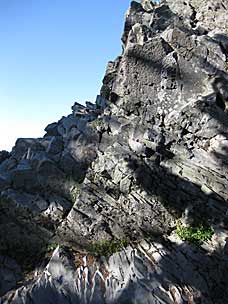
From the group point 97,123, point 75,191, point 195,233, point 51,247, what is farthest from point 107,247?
point 97,123

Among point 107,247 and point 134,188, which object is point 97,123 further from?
point 107,247

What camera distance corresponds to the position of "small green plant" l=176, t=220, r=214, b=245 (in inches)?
467

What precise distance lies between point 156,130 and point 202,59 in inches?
177

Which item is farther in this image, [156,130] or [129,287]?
[156,130]

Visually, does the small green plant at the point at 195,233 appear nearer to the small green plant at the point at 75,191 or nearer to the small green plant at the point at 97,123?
the small green plant at the point at 75,191

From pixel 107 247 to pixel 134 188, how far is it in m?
2.59

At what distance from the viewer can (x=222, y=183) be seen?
13.1m

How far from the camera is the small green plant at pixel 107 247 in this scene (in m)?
11.5

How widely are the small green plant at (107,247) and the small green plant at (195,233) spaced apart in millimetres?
2079

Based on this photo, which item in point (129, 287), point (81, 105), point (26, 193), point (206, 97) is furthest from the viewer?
point (81, 105)

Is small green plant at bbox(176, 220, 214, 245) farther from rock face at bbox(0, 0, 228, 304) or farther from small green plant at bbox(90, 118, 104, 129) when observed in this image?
small green plant at bbox(90, 118, 104, 129)

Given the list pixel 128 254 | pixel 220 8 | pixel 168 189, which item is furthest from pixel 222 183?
pixel 220 8

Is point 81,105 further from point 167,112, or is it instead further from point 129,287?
point 129,287

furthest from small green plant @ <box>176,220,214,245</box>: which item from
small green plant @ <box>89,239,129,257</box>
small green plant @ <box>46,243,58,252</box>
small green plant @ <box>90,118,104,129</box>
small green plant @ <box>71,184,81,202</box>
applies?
small green plant @ <box>90,118,104,129</box>
